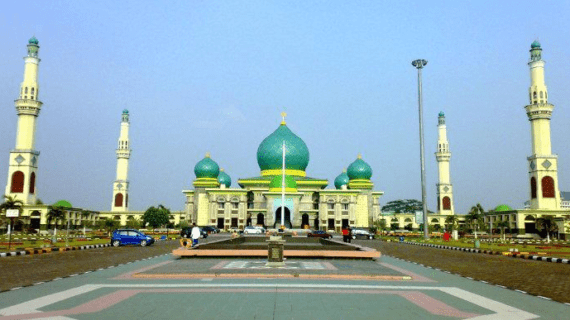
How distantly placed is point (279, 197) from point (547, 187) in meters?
37.5

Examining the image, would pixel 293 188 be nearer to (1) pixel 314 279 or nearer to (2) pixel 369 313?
(1) pixel 314 279

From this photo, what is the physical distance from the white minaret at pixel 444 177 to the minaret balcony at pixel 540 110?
924 inches

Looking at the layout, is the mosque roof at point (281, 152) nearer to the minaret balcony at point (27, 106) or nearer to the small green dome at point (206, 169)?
the small green dome at point (206, 169)

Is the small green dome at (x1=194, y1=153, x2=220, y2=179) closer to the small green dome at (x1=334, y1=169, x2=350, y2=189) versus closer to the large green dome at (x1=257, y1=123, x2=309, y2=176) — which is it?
the large green dome at (x1=257, y1=123, x2=309, y2=176)

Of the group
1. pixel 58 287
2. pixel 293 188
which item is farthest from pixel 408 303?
pixel 293 188

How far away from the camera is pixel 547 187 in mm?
71375

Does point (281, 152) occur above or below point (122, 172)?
above

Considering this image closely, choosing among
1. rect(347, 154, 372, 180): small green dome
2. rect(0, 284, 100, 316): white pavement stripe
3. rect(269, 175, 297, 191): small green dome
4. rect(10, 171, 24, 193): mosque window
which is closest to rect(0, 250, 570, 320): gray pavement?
rect(0, 284, 100, 316): white pavement stripe

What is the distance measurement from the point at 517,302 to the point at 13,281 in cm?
1243

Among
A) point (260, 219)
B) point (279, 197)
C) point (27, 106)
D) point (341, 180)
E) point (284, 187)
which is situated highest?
point (27, 106)

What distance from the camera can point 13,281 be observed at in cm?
1366

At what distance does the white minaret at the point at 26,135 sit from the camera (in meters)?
69.8

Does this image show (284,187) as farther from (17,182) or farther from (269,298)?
(269,298)

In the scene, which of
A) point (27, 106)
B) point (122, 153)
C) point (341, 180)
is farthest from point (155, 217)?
point (341, 180)
